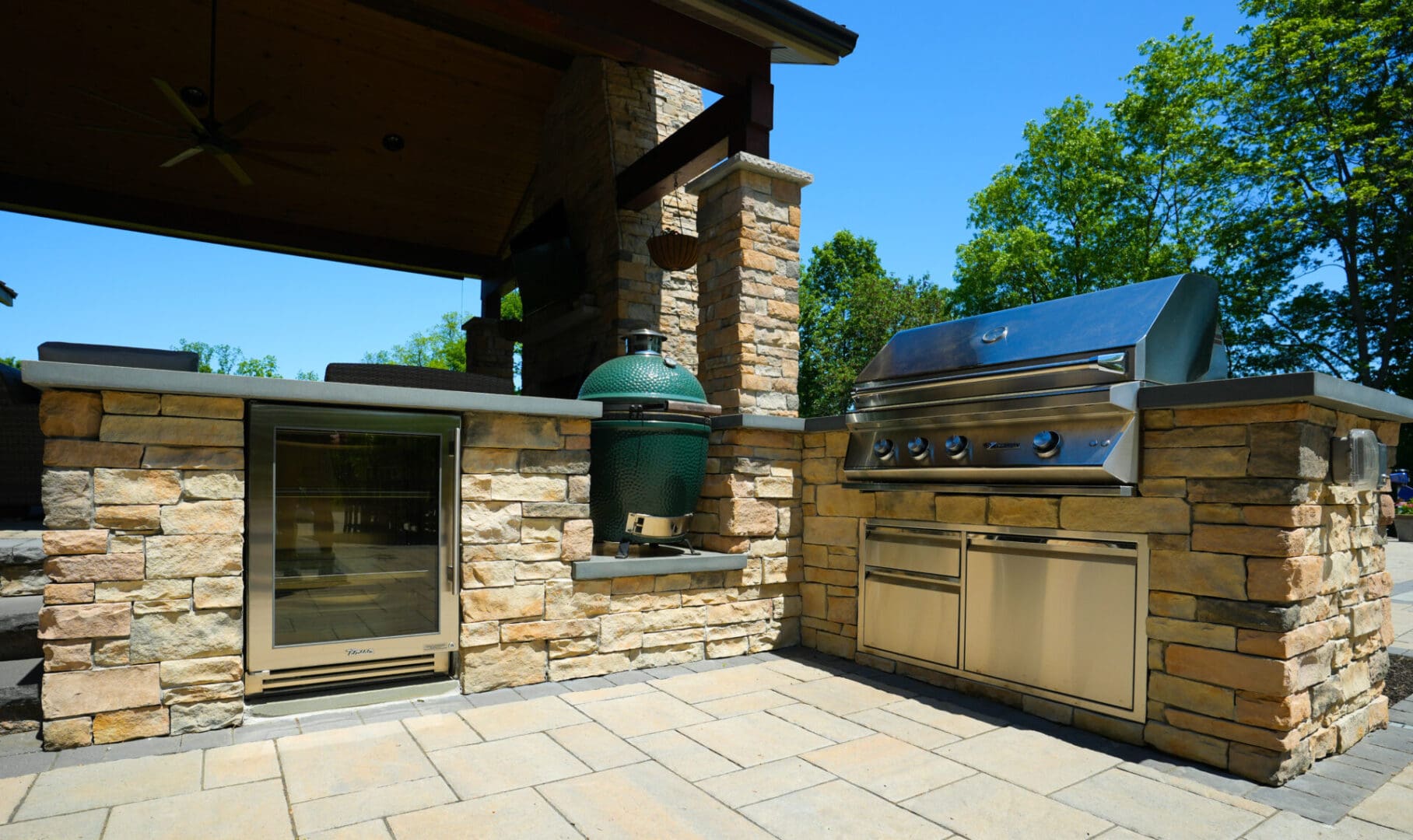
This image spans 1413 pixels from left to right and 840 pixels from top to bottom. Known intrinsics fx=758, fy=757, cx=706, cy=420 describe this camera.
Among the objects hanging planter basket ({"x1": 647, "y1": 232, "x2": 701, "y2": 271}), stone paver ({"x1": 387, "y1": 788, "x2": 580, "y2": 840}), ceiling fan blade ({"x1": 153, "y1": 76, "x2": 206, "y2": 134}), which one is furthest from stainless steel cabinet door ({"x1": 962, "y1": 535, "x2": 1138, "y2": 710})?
ceiling fan blade ({"x1": 153, "y1": 76, "x2": 206, "y2": 134})

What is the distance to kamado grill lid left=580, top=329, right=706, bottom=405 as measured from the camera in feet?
12.9

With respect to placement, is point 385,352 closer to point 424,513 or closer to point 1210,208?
point 1210,208

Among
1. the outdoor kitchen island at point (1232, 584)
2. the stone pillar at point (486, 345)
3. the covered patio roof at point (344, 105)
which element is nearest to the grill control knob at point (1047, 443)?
the outdoor kitchen island at point (1232, 584)

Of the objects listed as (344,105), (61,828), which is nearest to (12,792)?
(61,828)

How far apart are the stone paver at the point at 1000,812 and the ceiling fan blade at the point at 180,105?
6.35 metres

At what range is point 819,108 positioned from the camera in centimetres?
1260

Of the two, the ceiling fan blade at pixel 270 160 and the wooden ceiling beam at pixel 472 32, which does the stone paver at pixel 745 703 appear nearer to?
the ceiling fan blade at pixel 270 160

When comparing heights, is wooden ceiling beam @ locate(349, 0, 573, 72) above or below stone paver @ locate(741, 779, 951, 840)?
above

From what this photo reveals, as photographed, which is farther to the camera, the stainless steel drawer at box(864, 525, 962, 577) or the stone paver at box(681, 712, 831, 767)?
the stainless steel drawer at box(864, 525, 962, 577)

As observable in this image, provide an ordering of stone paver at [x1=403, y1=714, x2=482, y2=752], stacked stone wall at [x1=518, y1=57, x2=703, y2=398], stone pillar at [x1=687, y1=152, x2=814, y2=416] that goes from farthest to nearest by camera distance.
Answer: stacked stone wall at [x1=518, y1=57, x2=703, y2=398], stone pillar at [x1=687, y1=152, x2=814, y2=416], stone paver at [x1=403, y1=714, x2=482, y2=752]

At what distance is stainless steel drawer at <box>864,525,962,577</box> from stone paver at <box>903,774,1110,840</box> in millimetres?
1177

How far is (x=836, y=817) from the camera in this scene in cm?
221

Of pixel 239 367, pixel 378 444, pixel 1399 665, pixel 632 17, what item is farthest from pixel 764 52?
pixel 239 367

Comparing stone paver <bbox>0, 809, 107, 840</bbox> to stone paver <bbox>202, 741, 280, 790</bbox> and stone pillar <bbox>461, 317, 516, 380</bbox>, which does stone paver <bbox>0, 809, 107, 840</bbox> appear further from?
stone pillar <bbox>461, 317, 516, 380</bbox>
